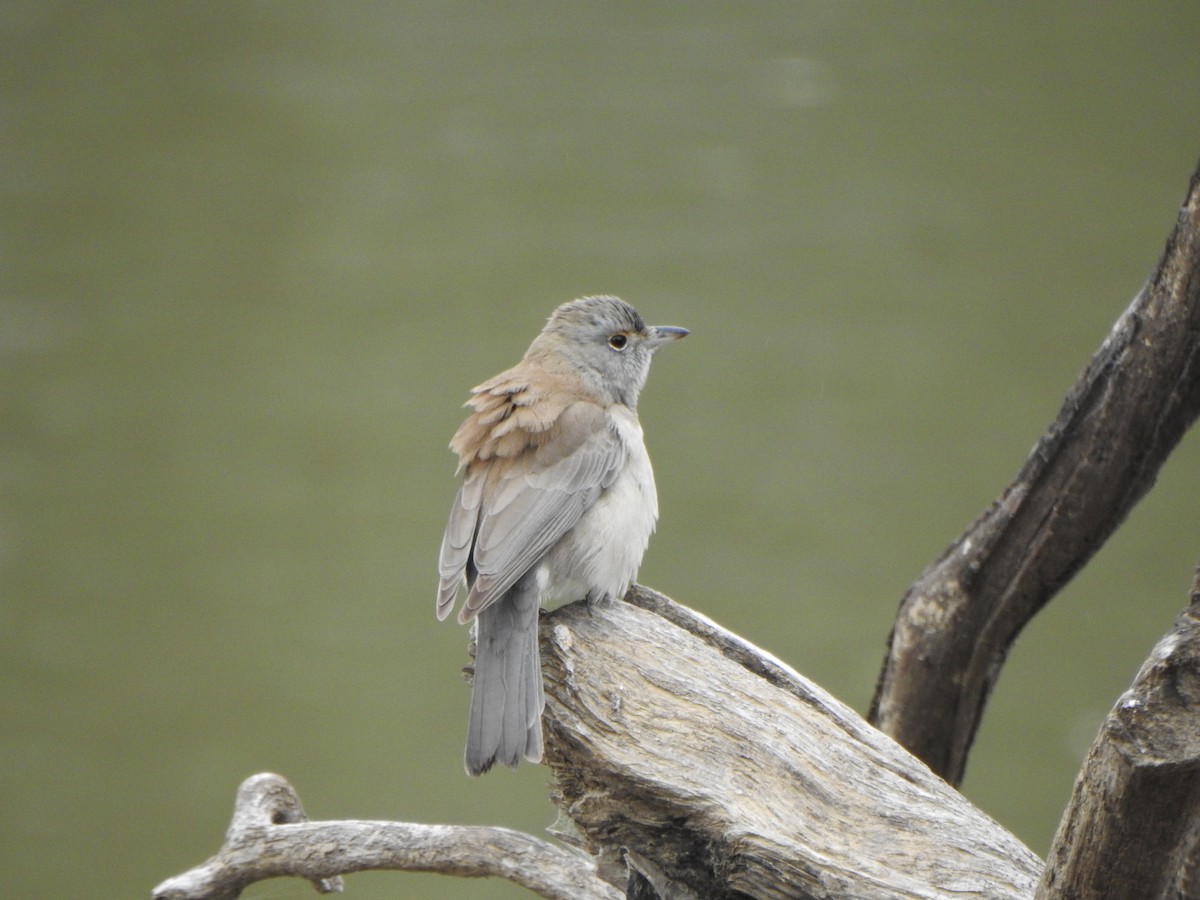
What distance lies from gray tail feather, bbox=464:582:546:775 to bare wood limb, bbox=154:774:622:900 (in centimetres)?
27

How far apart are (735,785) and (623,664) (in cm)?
37

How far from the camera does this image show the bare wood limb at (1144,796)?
1454 mm

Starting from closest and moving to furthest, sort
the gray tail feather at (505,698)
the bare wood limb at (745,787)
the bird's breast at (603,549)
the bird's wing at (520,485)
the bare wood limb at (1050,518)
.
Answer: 1. the bare wood limb at (745,787)
2. the gray tail feather at (505,698)
3. the bare wood limb at (1050,518)
4. the bird's wing at (520,485)
5. the bird's breast at (603,549)

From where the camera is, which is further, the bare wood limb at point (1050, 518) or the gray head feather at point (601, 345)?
the gray head feather at point (601, 345)

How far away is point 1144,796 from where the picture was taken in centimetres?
150

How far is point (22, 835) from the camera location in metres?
5.29

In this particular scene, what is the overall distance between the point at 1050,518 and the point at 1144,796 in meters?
1.26

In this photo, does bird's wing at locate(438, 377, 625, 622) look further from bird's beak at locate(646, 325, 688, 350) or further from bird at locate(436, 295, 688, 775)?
bird's beak at locate(646, 325, 688, 350)

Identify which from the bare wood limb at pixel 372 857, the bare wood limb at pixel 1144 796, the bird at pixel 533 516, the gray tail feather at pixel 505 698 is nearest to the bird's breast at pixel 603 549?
the bird at pixel 533 516

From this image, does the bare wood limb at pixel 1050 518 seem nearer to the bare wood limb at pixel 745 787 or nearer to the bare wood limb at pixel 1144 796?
the bare wood limb at pixel 745 787

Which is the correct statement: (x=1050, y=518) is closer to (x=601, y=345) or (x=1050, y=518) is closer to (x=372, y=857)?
(x=601, y=345)

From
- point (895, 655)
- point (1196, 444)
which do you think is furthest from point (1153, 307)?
point (1196, 444)

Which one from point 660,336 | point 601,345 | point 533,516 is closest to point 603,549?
point 533,516

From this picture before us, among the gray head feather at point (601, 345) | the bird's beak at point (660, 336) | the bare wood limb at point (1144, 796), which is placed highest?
the bird's beak at point (660, 336)
